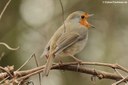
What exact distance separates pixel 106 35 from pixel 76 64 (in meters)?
3.90

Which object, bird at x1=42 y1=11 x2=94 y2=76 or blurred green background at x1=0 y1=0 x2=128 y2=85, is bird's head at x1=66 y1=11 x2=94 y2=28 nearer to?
bird at x1=42 y1=11 x2=94 y2=76

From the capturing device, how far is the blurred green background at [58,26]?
706 centimetres

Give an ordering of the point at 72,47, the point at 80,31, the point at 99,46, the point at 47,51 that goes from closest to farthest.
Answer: the point at 47,51, the point at 72,47, the point at 80,31, the point at 99,46

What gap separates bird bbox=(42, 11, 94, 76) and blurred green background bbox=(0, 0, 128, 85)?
1358 mm

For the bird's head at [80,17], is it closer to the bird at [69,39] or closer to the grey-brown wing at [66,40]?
the bird at [69,39]

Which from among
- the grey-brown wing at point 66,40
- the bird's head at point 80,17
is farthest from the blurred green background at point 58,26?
the grey-brown wing at point 66,40

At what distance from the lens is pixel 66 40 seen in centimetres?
479

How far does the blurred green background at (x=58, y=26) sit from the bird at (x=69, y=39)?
1.36 m

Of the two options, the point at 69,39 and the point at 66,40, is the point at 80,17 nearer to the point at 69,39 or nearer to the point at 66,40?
the point at 69,39

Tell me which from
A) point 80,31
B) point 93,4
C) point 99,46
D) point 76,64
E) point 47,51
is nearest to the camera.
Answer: point 76,64

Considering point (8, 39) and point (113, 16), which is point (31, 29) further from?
point (113, 16)

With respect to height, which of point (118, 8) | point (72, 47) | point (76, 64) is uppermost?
point (118, 8)

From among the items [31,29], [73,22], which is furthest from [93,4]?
[73,22]

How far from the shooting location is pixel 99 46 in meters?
7.30
